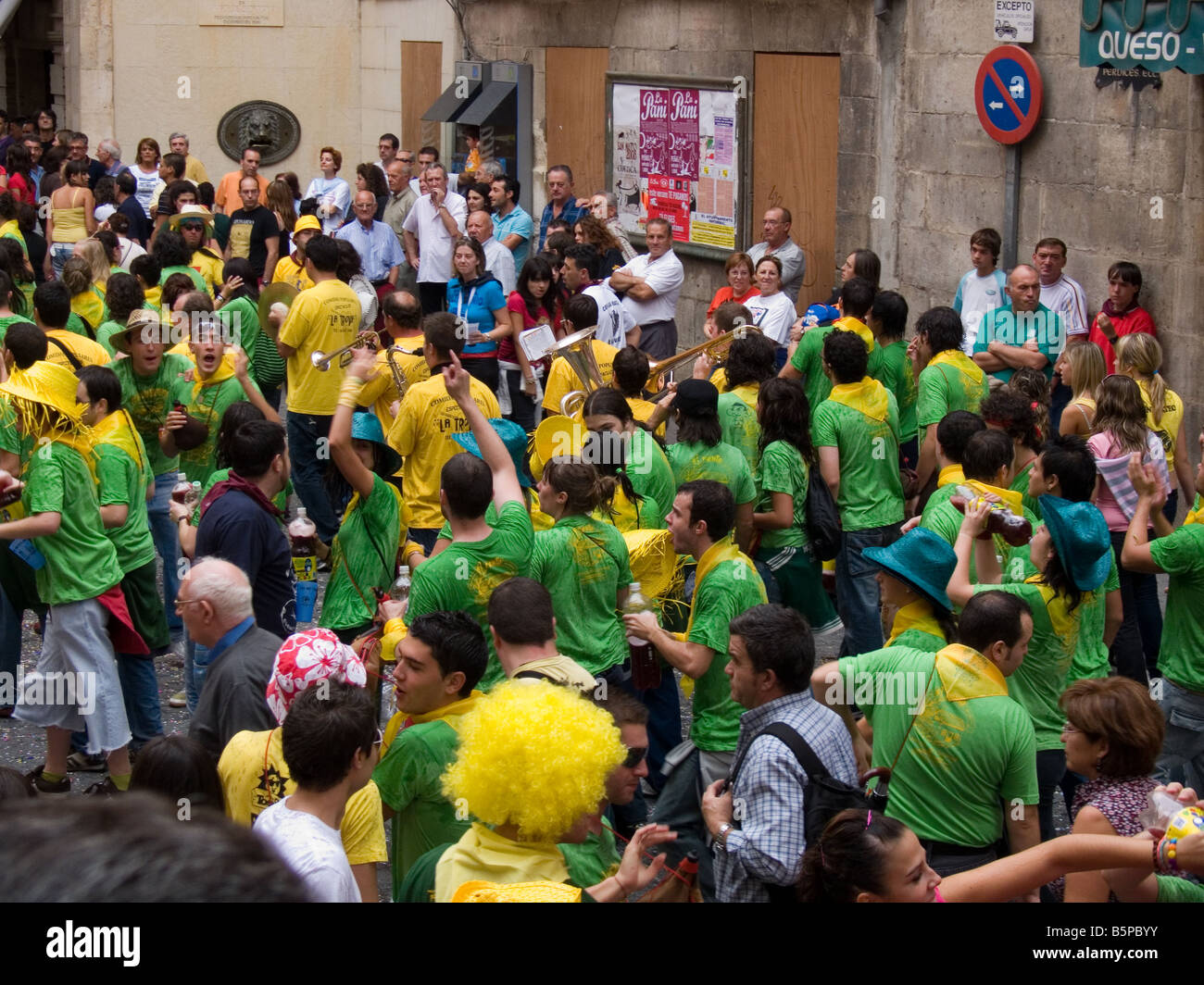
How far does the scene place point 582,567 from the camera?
5.54m

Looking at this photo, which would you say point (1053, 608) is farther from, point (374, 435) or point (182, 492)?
point (182, 492)

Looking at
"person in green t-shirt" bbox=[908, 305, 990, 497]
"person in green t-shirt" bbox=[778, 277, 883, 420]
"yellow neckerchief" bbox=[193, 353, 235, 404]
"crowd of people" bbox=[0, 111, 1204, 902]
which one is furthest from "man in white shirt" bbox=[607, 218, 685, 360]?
"yellow neckerchief" bbox=[193, 353, 235, 404]

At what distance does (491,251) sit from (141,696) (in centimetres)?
660

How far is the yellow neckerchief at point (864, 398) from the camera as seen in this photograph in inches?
292

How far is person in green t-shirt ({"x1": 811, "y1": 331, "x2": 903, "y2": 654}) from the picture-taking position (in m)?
7.34

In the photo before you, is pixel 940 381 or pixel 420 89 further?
pixel 420 89

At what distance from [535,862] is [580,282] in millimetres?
8294

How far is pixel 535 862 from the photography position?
3.38m

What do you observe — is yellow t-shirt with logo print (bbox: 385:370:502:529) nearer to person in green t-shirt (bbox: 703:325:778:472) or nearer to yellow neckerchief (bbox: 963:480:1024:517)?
person in green t-shirt (bbox: 703:325:778:472)

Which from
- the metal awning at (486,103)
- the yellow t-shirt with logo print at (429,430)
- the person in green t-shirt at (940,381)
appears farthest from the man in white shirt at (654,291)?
the metal awning at (486,103)

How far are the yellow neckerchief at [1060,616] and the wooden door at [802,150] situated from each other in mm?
9107

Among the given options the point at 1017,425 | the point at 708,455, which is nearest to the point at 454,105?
the point at 708,455

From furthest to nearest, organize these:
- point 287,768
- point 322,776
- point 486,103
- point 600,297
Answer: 1. point 486,103
2. point 600,297
3. point 287,768
4. point 322,776
